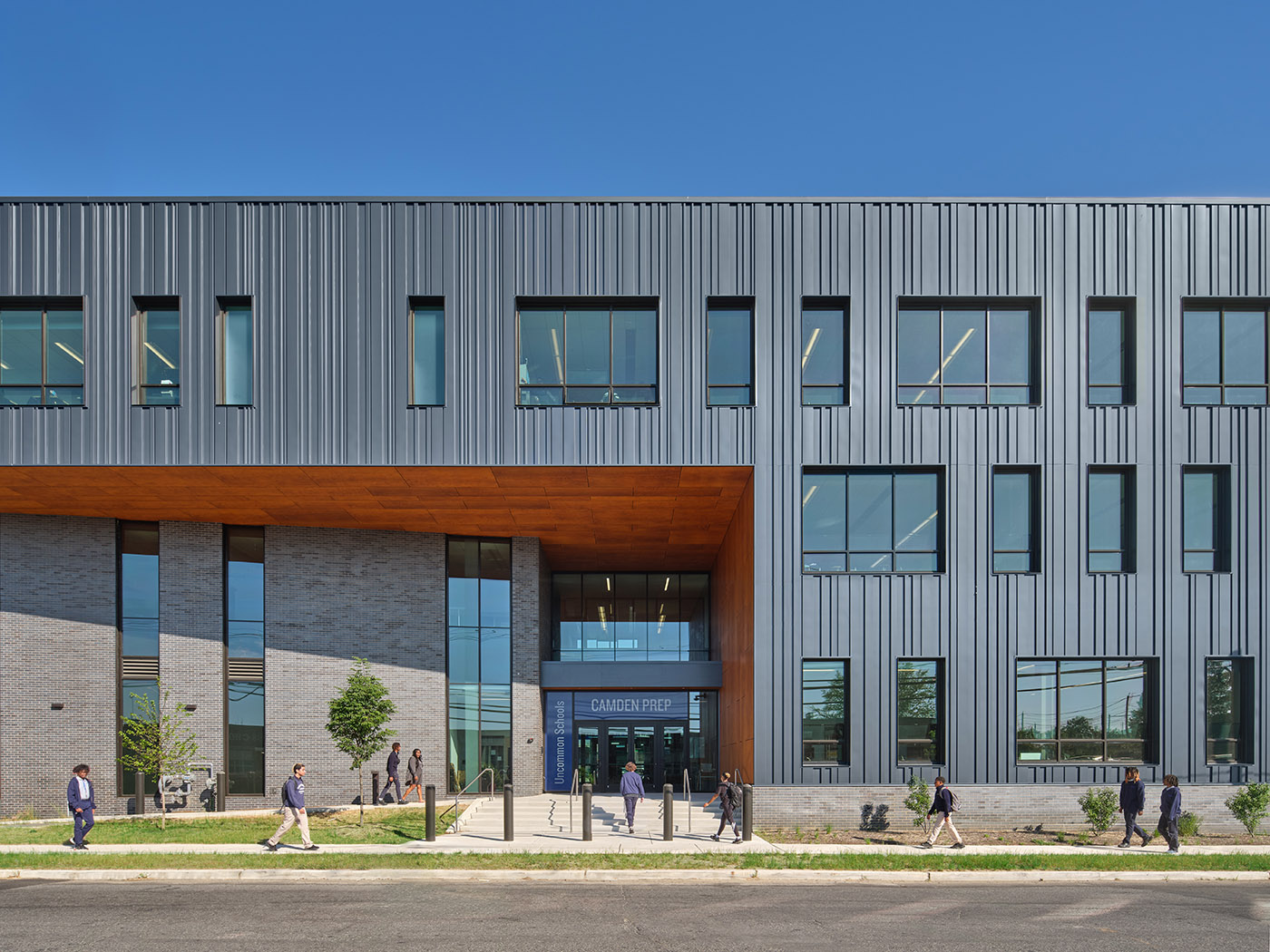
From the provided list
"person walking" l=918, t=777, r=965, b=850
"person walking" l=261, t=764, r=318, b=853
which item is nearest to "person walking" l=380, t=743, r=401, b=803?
"person walking" l=261, t=764, r=318, b=853

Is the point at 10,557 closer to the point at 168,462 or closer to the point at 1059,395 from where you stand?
the point at 168,462

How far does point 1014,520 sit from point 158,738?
20.1 metres

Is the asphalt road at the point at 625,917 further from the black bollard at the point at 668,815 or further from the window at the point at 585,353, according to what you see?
the window at the point at 585,353

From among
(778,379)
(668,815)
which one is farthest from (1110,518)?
(668,815)

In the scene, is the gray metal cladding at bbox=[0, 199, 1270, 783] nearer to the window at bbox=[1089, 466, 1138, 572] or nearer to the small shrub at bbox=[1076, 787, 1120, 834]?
the window at bbox=[1089, 466, 1138, 572]

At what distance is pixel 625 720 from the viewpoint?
29.3 meters

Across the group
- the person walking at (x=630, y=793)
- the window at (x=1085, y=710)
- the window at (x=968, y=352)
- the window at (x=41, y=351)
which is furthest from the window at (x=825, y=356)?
the window at (x=41, y=351)

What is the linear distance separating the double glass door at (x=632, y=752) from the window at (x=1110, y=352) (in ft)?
52.3

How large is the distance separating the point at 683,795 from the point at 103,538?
690 inches

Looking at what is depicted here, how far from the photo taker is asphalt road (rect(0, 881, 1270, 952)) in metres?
10.4

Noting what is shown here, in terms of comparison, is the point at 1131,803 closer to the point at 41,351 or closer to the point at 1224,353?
the point at 1224,353

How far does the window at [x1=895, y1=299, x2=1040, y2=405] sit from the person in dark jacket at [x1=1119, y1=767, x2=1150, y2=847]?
765 cm

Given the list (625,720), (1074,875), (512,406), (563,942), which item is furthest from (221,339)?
(1074,875)

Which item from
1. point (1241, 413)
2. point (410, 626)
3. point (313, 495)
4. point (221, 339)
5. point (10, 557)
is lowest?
point (410, 626)
